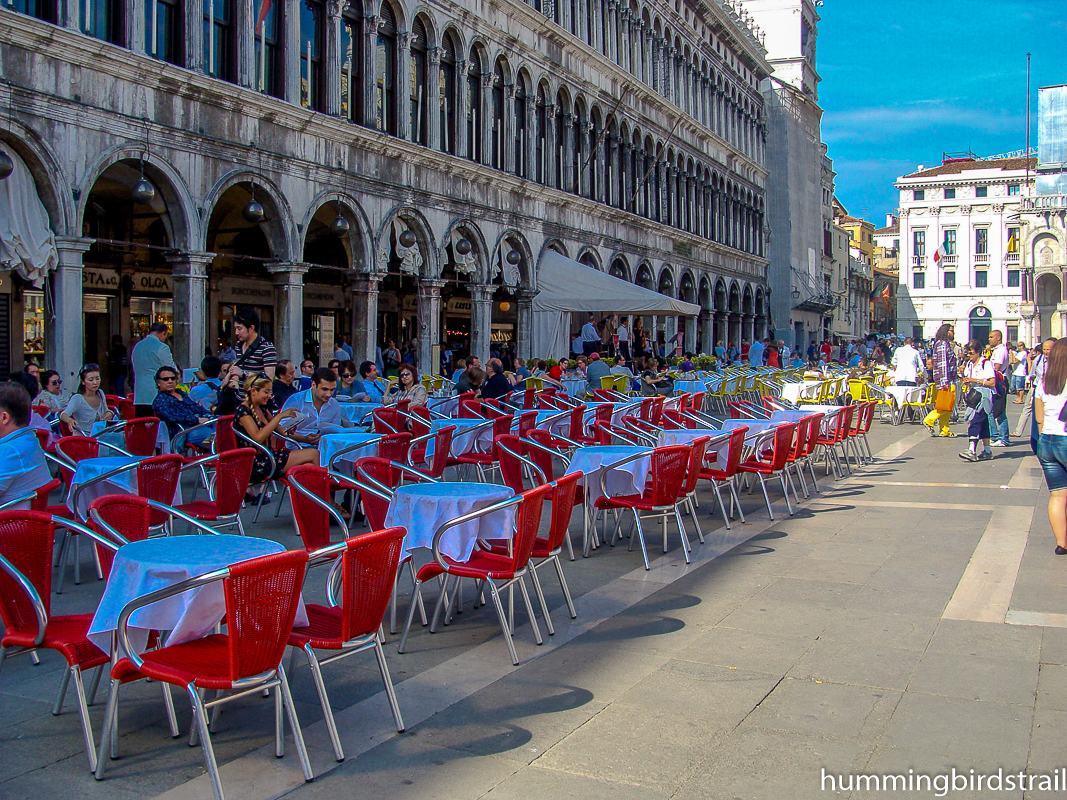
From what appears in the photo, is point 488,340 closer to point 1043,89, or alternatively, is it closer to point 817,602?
point 817,602

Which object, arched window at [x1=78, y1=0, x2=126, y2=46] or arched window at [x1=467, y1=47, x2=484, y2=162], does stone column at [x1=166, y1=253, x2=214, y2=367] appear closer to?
arched window at [x1=78, y1=0, x2=126, y2=46]

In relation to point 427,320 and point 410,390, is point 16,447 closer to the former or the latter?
point 410,390

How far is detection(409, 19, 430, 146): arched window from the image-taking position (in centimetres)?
2189

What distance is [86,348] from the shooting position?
65.5 feet

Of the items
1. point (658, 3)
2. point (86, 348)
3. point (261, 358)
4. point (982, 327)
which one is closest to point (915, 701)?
point (261, 358)

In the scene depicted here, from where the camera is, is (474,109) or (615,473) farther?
(474,109)

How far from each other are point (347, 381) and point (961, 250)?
7460 centimetres

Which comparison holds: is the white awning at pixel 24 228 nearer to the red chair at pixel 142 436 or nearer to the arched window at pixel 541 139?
the red chair at pixel 142 436

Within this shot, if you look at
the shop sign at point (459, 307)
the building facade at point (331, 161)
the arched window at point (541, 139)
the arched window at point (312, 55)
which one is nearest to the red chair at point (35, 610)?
the building facade at point (331, 161)

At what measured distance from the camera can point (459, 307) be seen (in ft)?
103

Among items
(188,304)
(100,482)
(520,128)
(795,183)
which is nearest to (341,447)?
(100,482)

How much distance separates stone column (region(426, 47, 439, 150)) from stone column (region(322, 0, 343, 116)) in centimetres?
326

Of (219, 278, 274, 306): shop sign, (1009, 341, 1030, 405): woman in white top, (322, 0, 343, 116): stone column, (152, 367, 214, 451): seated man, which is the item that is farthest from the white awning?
(1009, 341, 1030, 405): woman in white top

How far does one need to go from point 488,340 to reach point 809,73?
47.1 m
